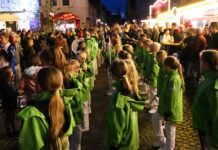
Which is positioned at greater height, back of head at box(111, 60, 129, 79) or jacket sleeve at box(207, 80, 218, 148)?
back of head at box(111, 60, 129, 79)

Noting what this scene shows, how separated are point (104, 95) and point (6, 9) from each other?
63.6 feet

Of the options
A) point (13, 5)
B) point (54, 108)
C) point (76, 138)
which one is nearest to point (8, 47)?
point (76, 138)

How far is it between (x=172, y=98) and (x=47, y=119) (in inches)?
108

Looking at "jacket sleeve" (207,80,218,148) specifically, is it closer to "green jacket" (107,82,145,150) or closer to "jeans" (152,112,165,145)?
"green jacket" (107,82,145,150)

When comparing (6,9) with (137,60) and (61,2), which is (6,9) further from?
(61,2)

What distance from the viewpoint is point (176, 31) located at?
16.9 m

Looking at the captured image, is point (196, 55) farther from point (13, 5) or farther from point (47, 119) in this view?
point (13, 5)

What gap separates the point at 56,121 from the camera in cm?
382

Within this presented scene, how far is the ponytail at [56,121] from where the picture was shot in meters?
3.80

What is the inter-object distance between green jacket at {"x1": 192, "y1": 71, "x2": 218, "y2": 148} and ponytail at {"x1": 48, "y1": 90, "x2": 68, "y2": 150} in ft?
5.52

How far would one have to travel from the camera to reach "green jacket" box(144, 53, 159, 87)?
926 centimetres

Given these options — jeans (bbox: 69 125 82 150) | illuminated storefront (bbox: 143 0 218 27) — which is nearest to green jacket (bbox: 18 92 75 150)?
jeans (bbox: 69 125 82 150)

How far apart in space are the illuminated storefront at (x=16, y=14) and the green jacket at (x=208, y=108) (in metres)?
23.9

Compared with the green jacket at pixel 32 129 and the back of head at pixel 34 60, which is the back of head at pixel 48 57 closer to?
the back of head at pixel 34 60
